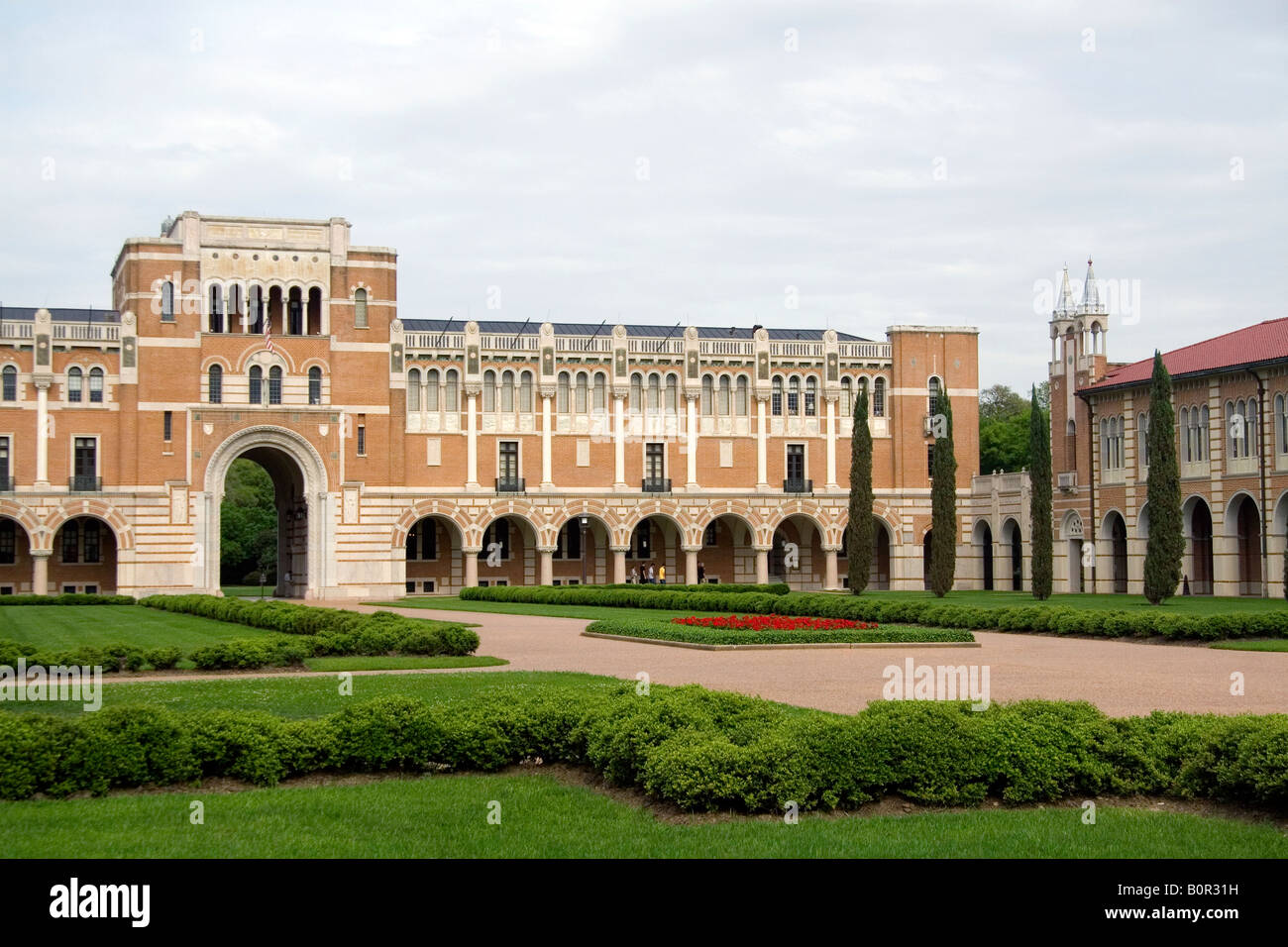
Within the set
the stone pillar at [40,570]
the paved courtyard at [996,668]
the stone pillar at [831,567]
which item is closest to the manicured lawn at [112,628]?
the paved courtyard at [996,668]

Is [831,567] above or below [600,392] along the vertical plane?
below

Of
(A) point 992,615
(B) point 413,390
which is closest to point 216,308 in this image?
(B) point 413,390

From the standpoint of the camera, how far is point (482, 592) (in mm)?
55656

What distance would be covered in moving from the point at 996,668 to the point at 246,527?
67.3 m

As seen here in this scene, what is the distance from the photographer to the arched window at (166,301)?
2313 inches

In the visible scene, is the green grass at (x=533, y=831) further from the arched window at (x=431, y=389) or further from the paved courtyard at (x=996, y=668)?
the arched window at (x=431, y=389)

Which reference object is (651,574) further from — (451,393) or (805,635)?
(805,635)

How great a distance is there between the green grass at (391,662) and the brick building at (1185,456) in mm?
32669

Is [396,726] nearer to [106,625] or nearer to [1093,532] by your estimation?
[106,625]

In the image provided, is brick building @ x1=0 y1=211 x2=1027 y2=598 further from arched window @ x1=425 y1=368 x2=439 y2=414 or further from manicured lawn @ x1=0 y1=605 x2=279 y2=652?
manicured lawn @ x1=0 y1=605 x2=279 y2=652

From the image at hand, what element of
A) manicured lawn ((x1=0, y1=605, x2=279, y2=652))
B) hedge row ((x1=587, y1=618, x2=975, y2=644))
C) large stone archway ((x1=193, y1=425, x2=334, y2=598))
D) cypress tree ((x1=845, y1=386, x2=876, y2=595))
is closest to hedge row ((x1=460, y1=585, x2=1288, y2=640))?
hedge row ((x1=587, y1=618, x2=975, y2=644))

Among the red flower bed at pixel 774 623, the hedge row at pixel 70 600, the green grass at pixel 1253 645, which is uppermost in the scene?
the red flower bed at pixel 774 623

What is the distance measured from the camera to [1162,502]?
147 ft
